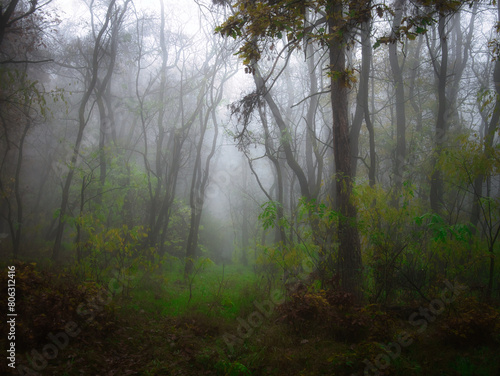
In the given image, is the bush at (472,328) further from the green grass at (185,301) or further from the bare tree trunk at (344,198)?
the green grass at (185,301)

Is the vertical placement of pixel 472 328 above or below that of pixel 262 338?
above

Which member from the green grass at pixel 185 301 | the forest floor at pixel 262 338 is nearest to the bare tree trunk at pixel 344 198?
the forest floor at pixel 262 338

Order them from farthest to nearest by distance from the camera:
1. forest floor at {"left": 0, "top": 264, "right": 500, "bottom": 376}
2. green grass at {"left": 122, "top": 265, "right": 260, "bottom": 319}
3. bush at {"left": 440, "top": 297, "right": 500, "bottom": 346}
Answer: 1. green grass at {"left": 122, "top": 265, "right": 260, "bottom": 319}
2. bush at {"left": 440, "top": 297, "right": 500, "bottom": 346}
3. forest floor at {"left": 0, "top": 264, "right": 500, "bottom": 376}

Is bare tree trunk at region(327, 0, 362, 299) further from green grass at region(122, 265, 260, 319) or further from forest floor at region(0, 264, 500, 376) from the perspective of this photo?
green grass at region(122, 265, 260, 319)

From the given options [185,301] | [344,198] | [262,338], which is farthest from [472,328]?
[185,301]

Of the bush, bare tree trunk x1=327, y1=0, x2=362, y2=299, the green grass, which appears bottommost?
the green grass

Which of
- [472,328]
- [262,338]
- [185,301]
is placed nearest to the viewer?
[472,328]

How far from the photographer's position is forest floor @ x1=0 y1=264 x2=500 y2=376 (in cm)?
378

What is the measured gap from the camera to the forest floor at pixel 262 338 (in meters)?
3.78

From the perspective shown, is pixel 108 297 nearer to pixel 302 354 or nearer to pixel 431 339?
pixel 302 354

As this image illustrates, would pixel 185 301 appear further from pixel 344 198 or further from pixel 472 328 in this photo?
pixel 472 328

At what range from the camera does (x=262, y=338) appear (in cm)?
493

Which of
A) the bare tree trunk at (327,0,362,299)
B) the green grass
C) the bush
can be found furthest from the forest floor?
the bare tree trunk at (327,0,362,299)

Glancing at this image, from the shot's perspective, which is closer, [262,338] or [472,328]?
[472,328]
